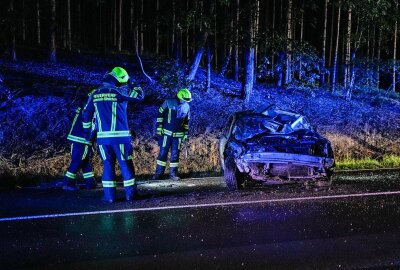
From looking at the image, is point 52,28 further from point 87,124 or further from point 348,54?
point 87,124

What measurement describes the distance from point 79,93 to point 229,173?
761cm

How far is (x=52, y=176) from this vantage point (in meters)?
9.61

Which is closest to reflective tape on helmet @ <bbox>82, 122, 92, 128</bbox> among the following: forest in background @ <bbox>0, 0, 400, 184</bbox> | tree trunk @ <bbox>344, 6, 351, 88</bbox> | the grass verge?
forest in background @ <bbox>0, 0, 400, 184</bbox>

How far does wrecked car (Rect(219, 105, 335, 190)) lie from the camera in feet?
25.6

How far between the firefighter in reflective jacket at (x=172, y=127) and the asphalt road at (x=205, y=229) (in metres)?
1.46

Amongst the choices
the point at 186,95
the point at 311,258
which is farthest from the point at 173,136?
the point at 311,258

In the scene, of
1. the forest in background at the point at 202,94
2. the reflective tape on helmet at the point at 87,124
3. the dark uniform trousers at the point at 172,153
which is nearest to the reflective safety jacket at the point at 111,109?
the reflective tape on helmet at the point at 87,124

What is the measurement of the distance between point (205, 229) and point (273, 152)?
2592mm

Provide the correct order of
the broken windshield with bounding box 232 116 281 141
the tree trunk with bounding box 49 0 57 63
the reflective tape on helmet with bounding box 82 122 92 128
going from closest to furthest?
the reflective tape on helmet with bounding box 82 122 92 128, the broken windshield with bounding box 232 116 281 141, the tree trunk with bounding box 49 0 57 63

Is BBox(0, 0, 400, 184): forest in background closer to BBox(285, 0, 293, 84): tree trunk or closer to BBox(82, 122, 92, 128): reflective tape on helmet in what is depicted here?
BBox(285, 0, 293, 84): tree trunk

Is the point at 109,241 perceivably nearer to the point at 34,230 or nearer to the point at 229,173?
the point at 34,230

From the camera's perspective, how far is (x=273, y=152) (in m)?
7.77

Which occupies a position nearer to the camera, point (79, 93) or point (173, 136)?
point (173, 136)

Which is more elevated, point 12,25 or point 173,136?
point 12,25
